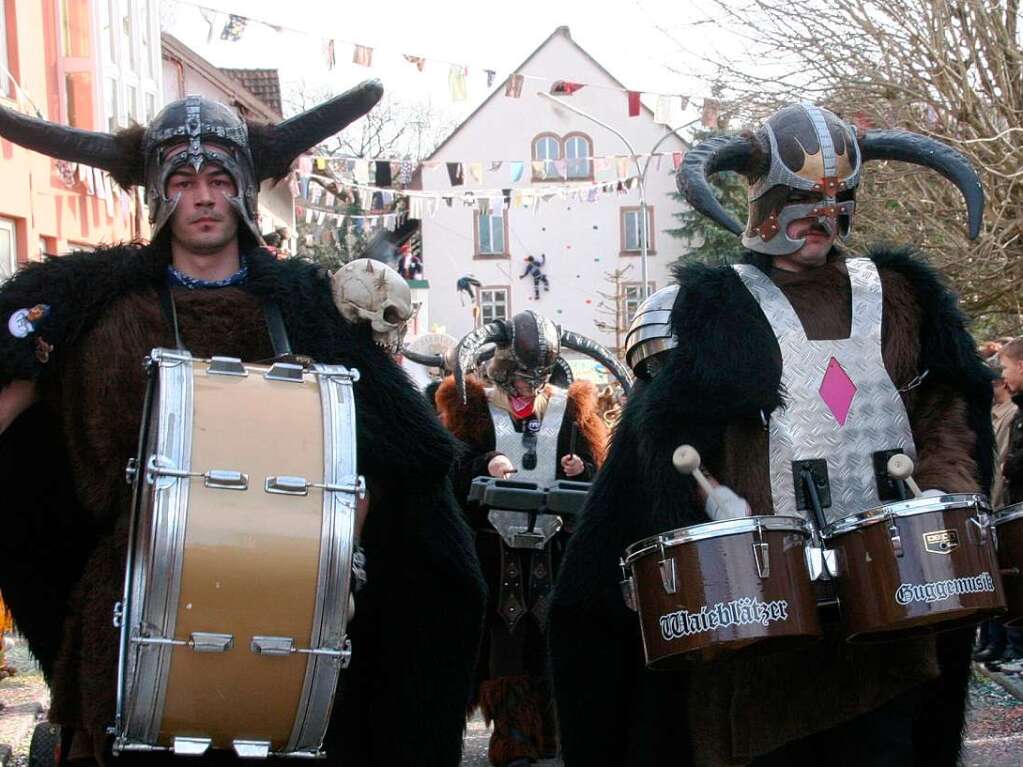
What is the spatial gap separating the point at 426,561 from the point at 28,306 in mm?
1232

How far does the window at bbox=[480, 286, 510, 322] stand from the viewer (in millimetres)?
43219

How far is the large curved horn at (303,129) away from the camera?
438cm

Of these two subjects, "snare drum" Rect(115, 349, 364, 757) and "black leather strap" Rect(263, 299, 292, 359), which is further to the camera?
"black leather strap" Rect(263, 299, 292, 359)

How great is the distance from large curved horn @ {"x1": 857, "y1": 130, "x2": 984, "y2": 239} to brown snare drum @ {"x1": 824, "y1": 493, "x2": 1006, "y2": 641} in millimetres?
1101

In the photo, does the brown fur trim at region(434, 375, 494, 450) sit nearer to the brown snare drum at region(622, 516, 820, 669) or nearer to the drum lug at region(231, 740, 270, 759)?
the brown snare drum at region(622, 516, 820, 669)

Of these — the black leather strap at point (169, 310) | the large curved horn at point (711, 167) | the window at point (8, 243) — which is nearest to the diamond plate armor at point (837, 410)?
the large curved horn at point (711, 167)

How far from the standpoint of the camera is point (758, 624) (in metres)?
3.64

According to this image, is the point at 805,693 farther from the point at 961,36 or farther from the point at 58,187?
the point at 58,187

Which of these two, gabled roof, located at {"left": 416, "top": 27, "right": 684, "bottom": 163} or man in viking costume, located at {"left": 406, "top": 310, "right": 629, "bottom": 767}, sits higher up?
gabled roof, located at {"left": 416, "top": 27, "right": 684, "bottom": 163}

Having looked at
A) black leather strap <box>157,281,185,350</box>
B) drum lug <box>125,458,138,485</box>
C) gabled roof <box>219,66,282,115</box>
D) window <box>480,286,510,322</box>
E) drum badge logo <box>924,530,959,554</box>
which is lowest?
drum badge logo <box>924,530,959,554</box>

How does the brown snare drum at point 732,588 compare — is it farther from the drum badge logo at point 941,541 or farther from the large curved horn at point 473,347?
the large curved horn at point 473,347

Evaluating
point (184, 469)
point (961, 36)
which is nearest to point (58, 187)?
point (961, 36)

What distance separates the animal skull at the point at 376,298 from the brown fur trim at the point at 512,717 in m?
2.98

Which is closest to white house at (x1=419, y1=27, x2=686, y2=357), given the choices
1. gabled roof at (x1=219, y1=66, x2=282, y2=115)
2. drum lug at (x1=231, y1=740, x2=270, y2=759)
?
gabled roof at (x1=219, y1=66, x2=282, y2=115)
